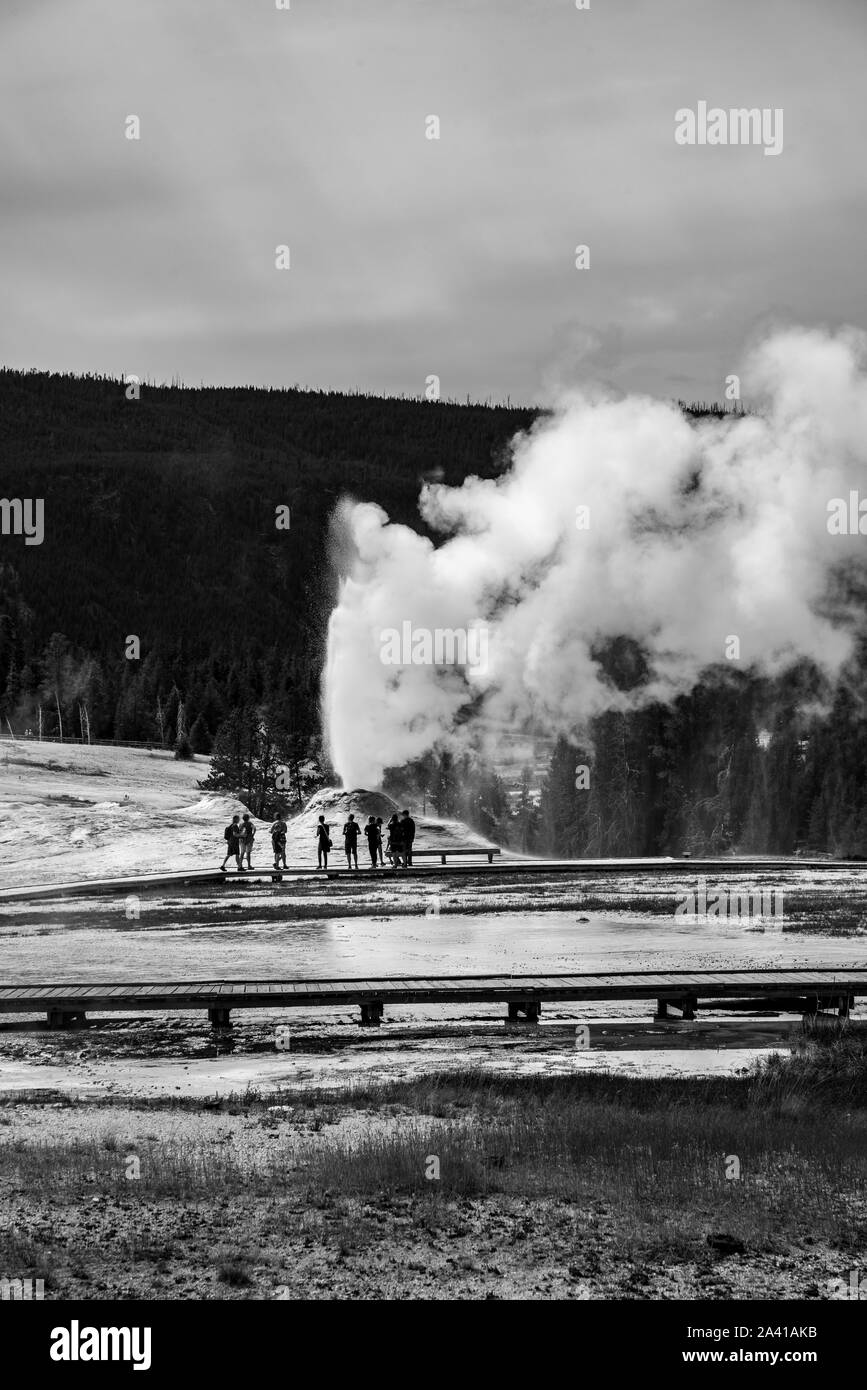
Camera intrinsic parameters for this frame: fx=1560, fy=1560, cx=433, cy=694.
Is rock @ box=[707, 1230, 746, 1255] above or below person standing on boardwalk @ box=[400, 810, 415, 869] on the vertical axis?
below

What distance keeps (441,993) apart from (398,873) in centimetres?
2173

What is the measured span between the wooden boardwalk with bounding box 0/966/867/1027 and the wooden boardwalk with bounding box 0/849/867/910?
17.6 meters

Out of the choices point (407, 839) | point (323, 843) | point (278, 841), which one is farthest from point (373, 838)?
point (278, 841)

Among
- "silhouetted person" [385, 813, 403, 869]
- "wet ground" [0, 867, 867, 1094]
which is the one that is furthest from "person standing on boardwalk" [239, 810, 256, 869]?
"silhouetted person" [385, 813, 403, 869]

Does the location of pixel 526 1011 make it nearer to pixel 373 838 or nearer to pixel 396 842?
pixel 396 842

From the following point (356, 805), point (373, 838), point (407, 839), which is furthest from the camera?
point (356, 805)

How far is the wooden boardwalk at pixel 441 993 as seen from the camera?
15.5 metres

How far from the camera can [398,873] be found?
37250 mm

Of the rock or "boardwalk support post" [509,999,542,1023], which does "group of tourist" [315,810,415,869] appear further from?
the rock

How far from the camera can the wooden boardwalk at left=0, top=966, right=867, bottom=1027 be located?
50.8ft

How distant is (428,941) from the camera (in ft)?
74.6

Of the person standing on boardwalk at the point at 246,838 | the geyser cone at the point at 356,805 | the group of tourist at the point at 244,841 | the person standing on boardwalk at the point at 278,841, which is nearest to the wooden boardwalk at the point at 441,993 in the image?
the group of tourist at the point at 244,841
